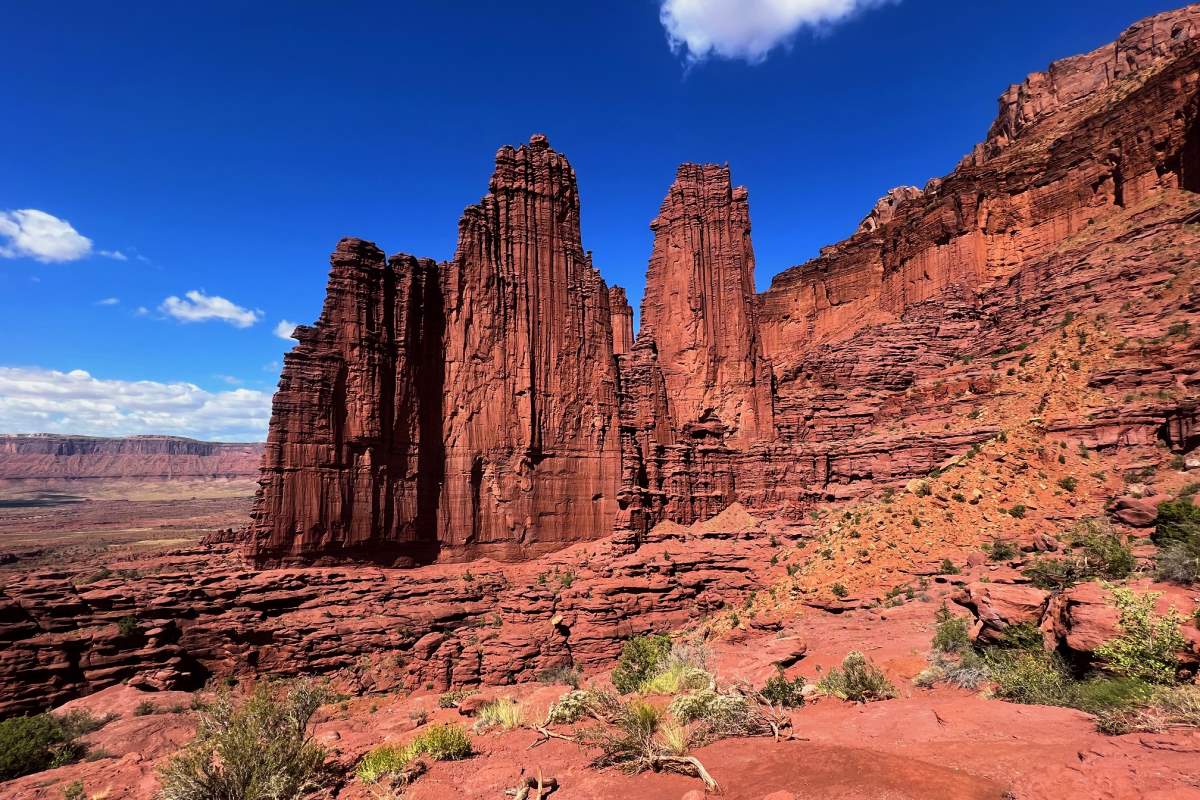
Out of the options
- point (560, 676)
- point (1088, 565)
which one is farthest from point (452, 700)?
point (1088, 565)

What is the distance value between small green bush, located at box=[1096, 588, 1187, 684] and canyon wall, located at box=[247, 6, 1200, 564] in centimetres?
2069

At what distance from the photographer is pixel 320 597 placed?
24.3 meters

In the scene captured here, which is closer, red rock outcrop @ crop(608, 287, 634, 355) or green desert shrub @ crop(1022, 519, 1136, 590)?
green desert shrub @ crop(1022, 519, 1136, 590)

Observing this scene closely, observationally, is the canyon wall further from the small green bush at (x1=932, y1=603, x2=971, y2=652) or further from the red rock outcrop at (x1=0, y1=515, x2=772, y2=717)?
the small green bush at (x1=932, y1=603, x2=971, y2=652)

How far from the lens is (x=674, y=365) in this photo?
39.1 m

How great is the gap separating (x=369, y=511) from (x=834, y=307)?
159 feet

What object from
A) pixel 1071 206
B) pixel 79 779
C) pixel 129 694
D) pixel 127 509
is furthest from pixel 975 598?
pixel 127 509

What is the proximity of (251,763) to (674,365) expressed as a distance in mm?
33003

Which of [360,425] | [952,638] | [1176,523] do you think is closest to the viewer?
[952,638]

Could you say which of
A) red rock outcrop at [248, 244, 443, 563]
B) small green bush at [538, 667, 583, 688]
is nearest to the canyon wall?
red rock outcrop at [248, 244, 443, 563]

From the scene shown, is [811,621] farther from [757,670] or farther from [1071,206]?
[1071,206]

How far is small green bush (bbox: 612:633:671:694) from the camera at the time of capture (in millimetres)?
16452

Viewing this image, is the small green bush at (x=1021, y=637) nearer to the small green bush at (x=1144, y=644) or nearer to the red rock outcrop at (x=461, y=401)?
the small green bush at (x=1144, y=644)

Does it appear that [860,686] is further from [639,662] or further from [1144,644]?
[639,662]
